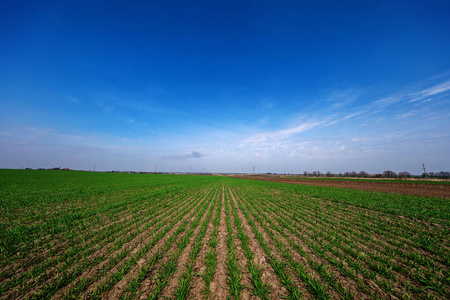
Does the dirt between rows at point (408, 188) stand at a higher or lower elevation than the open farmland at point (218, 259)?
lower

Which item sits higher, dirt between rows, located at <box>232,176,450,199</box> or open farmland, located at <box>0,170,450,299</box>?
open farmland, located at <box>0,170,450,299</box>

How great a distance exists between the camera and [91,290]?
A: 13.0 ft

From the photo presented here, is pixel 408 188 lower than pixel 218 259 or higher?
lower

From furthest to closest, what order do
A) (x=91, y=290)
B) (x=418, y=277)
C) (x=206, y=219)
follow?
(x=206, y=219) → (x=418, y=277) → (x=91, y=290)

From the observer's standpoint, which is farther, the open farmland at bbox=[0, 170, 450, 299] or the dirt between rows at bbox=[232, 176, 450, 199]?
the dirt between rows at bbox=[232, 176, 450, 199]

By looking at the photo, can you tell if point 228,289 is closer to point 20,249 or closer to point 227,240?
point 227,240

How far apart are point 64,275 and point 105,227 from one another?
459cm

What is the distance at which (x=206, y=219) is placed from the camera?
1041 cm

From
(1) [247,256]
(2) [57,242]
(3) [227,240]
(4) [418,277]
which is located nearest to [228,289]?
(1) [247,256]

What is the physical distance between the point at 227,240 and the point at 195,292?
348 cm

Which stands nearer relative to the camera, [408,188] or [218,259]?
[218,259]

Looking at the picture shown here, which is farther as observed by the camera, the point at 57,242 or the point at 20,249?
the point at 57,242

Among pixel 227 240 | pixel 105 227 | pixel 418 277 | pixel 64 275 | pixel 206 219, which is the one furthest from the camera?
pixel 206 219

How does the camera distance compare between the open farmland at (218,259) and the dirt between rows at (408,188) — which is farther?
the dirt between rows at (408,188)
